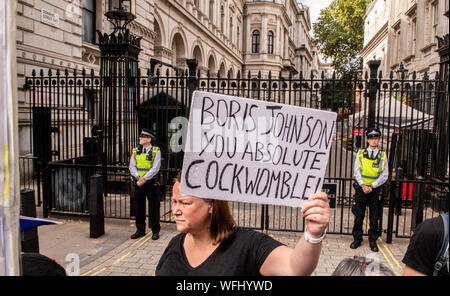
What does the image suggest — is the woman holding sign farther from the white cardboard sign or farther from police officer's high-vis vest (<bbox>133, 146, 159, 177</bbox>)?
police officer's high-vis vest (<bbox>133, 146, 159, 177</bbox>)

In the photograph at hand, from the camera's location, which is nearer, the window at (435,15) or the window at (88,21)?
the window at (88,21)

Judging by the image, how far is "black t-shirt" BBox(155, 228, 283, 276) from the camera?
1829 millimetres

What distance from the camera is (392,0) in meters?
28.9

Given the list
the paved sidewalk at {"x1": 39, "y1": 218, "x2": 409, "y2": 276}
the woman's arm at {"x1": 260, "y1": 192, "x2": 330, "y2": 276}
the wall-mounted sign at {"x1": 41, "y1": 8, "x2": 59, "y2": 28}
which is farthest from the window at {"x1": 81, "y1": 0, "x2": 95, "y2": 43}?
the woman's arm at {"x1": 260, "y1": 192, "x2": 330, "y2": 276}

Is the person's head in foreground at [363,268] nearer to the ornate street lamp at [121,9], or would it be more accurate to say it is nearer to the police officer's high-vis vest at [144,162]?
the police officer's high-vis vest at [144,162]

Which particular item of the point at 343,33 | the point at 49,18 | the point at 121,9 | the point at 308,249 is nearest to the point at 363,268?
the point at 308,249

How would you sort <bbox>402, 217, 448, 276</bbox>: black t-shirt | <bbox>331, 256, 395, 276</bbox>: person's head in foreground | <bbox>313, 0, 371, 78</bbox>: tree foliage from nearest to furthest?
<bbox>331, 256, 395, 276</bbox>: person's head in foreground → <bbox>402, 217, 448, 276</bbox>: black t-shirt → <bbox>313, 0, 371, 78</bbox>: tree foliage

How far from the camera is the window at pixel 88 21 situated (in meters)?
14.8

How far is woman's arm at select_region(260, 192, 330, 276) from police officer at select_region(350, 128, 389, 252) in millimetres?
4663

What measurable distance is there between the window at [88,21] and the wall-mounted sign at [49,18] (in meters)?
2.35

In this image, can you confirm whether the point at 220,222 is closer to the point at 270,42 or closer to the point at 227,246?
the point at 227,246

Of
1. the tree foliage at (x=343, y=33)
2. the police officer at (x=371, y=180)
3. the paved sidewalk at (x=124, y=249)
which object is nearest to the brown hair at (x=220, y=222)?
the paved sidewalk at (x=124, y=249)
